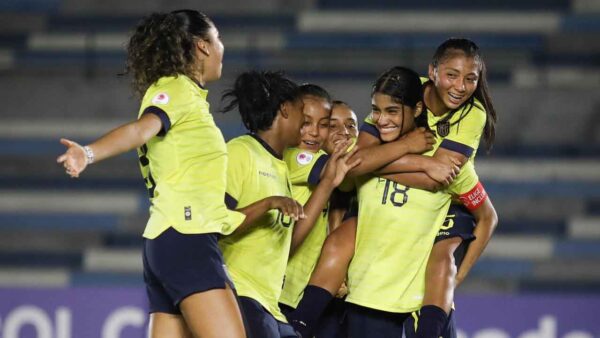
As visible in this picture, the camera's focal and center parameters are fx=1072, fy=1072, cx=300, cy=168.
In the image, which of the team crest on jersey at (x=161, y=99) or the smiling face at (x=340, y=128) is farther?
the smiling face at (x=340, y=128)

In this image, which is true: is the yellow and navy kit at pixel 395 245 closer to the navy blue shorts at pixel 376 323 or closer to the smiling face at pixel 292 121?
the navy blue shorts at pixel 376 323

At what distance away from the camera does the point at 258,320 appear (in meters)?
3.16

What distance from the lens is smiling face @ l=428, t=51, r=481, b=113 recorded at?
3.50m

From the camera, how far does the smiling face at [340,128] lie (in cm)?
390

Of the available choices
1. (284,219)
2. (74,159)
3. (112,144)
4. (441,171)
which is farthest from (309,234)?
(74,159)

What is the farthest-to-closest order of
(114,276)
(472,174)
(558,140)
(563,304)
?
(558,140) < (114,276) < (563,304) < (472,174)

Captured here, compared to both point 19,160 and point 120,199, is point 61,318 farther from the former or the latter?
point 19,160

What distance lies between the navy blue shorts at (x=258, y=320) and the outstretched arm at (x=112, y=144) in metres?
0.61

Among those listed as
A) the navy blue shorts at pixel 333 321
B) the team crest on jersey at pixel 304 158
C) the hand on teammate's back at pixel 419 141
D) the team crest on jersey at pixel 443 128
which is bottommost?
the navy blue shorts at pixel 333 321

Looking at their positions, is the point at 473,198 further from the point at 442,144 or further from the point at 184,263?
the point at 184,263

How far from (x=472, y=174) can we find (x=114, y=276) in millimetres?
4069

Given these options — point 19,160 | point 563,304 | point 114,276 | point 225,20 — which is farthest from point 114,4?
point 563,304

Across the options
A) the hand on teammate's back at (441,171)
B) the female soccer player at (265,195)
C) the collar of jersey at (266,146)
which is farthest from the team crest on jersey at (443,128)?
the collar of jersey at (266,146)

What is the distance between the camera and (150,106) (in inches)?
114
